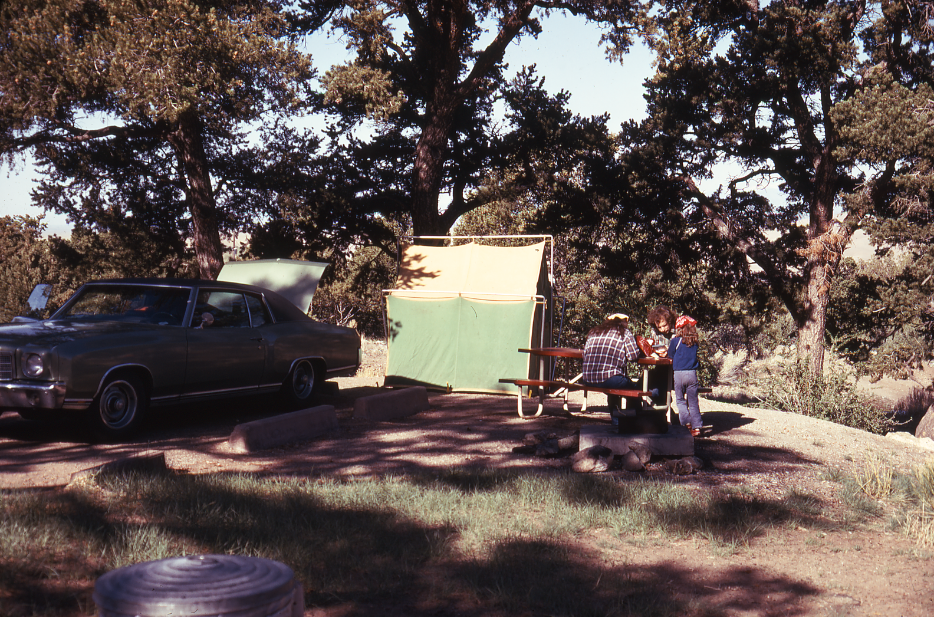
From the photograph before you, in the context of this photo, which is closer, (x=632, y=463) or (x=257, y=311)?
(x=632, y=463)

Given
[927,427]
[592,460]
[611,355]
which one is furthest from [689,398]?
A: [927,427]

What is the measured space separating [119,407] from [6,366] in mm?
1119

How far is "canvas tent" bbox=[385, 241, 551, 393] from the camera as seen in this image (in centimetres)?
1391

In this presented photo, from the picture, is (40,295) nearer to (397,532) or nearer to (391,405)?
(391,405)

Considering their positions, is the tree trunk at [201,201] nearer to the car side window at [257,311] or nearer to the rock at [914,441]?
the car side window at [257,311]

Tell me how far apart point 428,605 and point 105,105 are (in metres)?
16.8

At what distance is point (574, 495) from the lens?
618 centimetres

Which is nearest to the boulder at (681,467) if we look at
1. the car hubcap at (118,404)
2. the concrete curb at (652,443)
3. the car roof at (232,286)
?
the concrete curb at (652,443)

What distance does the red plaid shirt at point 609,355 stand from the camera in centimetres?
962

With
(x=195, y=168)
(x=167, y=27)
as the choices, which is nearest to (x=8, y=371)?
(x=167, y=27)

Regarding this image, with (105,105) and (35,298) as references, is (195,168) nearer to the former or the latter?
(105,105)

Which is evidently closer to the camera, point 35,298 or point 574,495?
point 574,495

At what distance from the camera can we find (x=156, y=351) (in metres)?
8.53

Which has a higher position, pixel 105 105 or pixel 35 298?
pixel 105 105
